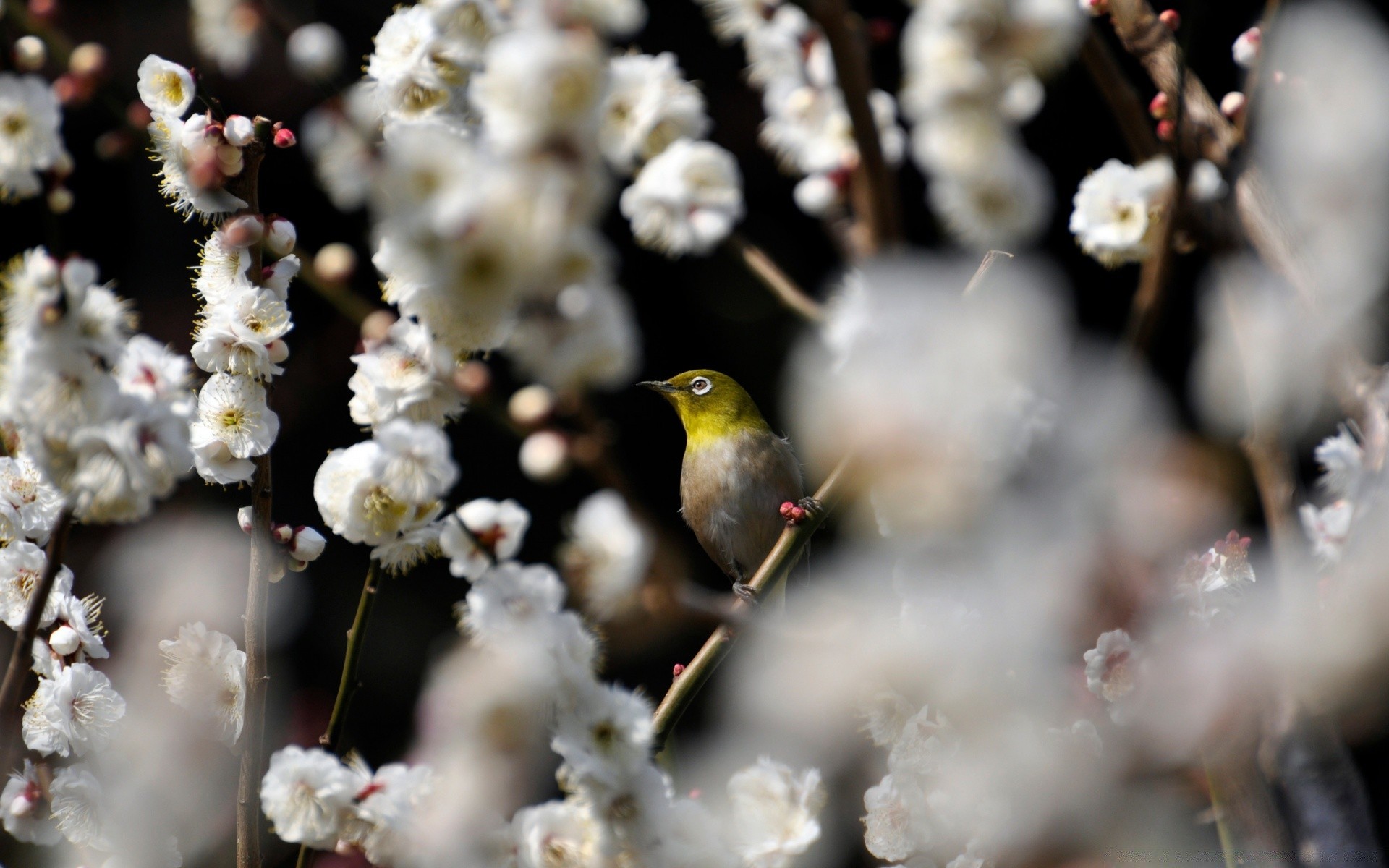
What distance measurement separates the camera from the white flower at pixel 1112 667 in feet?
2.34

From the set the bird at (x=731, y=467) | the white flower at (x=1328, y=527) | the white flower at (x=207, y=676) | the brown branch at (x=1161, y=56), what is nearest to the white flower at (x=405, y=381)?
the white flower at (x=207, y=676)

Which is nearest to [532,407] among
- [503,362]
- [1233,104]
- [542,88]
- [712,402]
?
[542,88]

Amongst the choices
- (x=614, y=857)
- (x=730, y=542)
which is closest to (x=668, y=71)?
(x=614, y=857)

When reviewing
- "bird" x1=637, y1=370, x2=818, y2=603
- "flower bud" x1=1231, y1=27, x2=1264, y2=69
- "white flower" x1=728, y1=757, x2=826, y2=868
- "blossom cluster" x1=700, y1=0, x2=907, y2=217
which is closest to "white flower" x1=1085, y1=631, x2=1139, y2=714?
"white flower" x1=728, y1=757, x2=826, y2=868

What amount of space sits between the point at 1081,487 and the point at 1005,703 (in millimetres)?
140

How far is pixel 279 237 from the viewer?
Answer: 76 cm

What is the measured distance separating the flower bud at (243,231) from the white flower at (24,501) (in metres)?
0.23

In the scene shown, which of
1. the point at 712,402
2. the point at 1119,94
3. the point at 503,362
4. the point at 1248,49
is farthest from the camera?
the point at 503,362

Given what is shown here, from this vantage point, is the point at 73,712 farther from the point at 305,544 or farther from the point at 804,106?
the point at 804,106

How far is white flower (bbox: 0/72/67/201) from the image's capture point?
63 cm

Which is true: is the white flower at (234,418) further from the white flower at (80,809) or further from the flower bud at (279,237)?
the white flower at (80,809)

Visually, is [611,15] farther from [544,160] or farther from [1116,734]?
[1116,734]

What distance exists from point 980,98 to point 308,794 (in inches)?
21.9

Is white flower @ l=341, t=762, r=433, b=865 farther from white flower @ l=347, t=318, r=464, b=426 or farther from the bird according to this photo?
the bird
